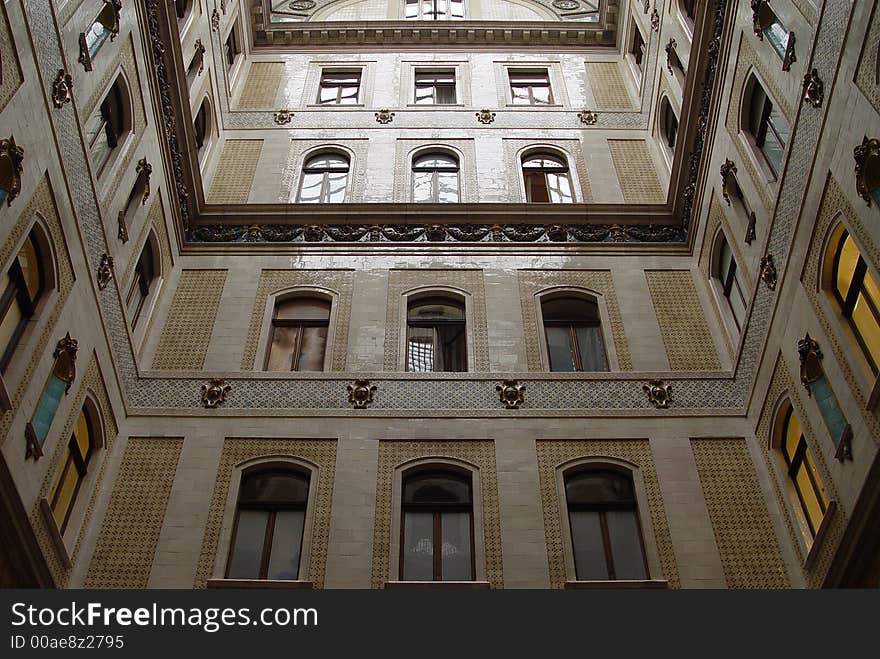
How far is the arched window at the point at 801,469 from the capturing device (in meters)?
10.8

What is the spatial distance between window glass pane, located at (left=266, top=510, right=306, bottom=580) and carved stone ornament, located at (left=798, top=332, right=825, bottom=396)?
6242 mm

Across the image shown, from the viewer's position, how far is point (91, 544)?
11289mm

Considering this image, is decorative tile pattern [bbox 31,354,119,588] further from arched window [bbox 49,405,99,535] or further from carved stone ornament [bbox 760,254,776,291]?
carved stone ornament [bbox 760,254,776,291]

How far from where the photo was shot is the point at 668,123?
60.3 feet

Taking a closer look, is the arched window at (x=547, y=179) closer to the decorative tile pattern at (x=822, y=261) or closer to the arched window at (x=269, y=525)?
→ the decorative tile pattern at (x=822, y=261)

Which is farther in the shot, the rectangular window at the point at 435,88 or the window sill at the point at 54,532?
the rectangular window at the point at 435,88

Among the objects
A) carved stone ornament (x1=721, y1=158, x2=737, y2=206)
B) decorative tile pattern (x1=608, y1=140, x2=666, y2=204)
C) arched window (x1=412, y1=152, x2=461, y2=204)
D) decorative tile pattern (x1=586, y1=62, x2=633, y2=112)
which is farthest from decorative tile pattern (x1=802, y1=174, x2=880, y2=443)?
decorative tile pattern (x1=586, y1=62, x2=633, y2=112)

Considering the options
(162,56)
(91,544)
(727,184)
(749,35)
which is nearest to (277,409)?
(91,544)

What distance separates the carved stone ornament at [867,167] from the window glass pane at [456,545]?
582cm

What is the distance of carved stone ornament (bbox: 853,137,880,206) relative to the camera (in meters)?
9.52

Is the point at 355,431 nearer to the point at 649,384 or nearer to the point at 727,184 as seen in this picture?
the point at 649,384

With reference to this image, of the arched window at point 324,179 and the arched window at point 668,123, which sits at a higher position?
the arched window at point 668,123

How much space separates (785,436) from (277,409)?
6.69 meters

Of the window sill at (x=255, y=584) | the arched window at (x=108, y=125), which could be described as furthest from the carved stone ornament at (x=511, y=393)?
the arched window at (x=108, y=125)
